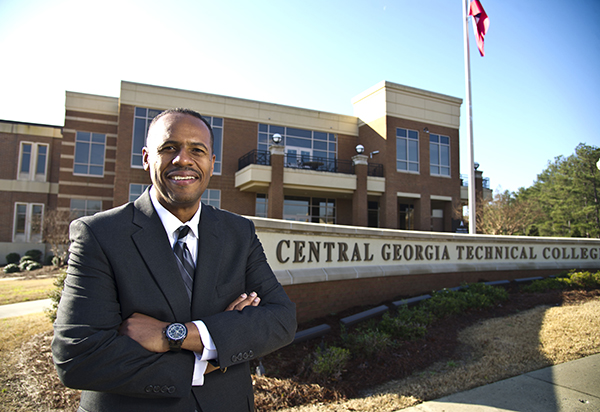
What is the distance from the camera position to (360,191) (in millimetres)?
21531

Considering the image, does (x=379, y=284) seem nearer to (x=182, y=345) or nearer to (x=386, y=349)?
(x=386, y=349)

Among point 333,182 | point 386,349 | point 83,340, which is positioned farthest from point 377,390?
point 333,182

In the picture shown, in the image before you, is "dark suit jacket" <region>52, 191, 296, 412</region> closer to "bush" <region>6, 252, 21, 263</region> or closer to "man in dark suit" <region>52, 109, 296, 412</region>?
"man in dark suit" <region>52, 109, 296, 412</region>

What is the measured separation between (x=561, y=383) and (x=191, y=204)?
4.41m

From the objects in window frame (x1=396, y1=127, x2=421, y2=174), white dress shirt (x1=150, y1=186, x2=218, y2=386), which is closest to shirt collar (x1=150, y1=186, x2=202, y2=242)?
white dress shirt (x1=150, y1=186, x2=218, y2=386)

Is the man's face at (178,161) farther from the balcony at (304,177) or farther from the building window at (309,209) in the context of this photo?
the building window at (309,209)

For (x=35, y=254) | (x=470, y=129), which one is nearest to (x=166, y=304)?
(x=470, y=129)

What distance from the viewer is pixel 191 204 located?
1801 mm

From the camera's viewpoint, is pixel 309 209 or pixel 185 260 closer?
pixel 185 260

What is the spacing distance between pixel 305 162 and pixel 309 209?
3536 millimetres

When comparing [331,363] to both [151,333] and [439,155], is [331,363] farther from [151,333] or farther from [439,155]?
[439,155]

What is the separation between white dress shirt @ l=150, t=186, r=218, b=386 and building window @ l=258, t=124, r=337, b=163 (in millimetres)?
21145

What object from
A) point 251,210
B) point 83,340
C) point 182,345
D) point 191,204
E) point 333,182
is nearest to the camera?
point 83,340

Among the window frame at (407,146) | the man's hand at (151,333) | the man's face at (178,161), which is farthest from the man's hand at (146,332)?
the window frame at (407,146)
